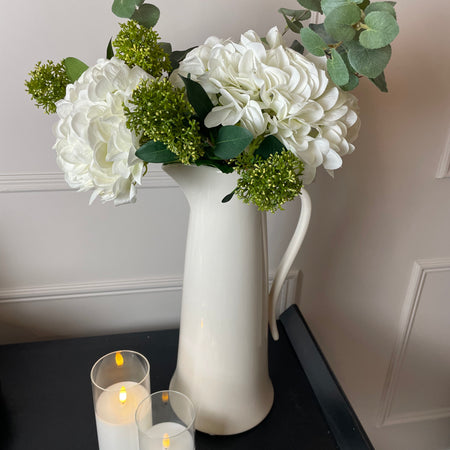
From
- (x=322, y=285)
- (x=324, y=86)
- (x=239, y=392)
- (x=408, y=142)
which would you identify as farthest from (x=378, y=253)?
(x=324, y=86)

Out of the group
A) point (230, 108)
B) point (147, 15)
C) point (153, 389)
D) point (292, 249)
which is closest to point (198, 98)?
point (230, 108)

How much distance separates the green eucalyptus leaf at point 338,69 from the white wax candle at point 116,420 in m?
0.49

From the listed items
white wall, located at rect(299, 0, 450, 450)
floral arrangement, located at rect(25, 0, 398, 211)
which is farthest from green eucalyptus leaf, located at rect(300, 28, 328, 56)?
white wall, located at rect(299, 0, 450, 450)

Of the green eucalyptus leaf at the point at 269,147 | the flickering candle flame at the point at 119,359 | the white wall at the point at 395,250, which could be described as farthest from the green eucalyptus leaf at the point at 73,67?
the white wall at the point at 395,250

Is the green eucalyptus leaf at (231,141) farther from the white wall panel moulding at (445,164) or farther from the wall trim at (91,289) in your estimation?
the white wall panel moulding at (445,164)

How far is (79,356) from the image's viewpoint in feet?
2.85

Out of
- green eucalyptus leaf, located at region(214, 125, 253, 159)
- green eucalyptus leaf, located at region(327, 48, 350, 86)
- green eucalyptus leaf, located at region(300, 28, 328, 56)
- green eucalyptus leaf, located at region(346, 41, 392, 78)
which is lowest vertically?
green eucalyptus leaf, located at region(214, 125, 253, 159)

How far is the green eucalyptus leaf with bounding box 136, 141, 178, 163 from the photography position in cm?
48

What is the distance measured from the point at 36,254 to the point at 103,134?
1.59 feet

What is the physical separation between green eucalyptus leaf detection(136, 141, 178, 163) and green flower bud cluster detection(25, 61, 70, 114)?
0.59 feet

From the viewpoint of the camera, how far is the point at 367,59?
0.46 m

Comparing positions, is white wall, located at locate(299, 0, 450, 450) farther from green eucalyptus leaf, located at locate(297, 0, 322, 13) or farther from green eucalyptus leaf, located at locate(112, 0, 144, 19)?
green eucalyptus leaf, located at locate(112, 0, 144, 19)

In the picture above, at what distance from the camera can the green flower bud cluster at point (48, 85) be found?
0.57m

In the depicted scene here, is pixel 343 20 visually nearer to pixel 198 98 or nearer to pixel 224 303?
pixel 198 98
